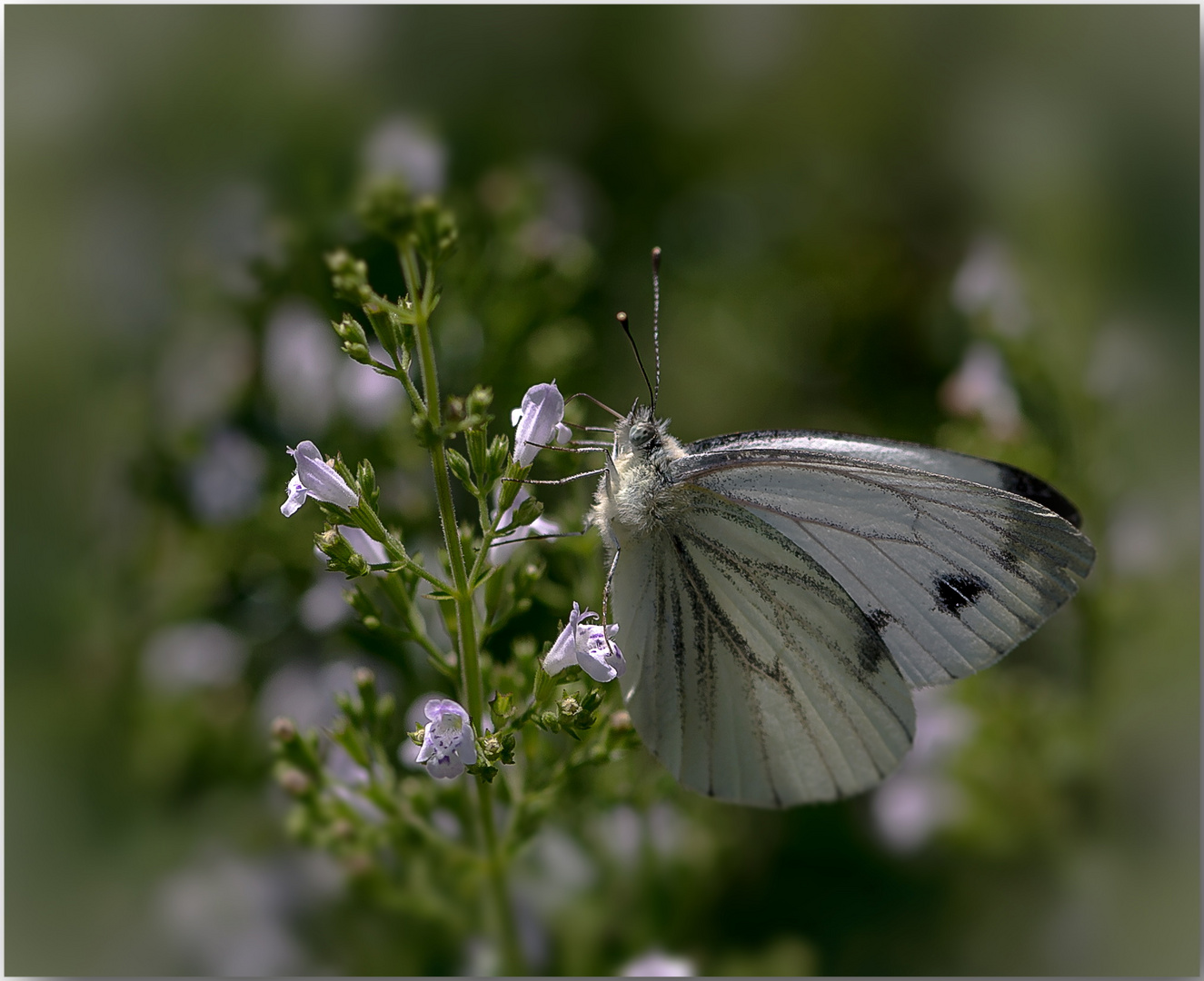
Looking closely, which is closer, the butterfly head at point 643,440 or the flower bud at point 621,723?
the flower bud at point 621,723

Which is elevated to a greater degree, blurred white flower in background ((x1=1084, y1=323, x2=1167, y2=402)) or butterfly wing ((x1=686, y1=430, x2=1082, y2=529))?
blurred white flower in background ((x1=1084, y1=323, x2=1167, y2=402))

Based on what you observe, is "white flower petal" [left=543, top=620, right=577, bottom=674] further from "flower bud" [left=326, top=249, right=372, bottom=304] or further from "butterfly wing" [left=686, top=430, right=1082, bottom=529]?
"flower bud" [left=326, top=249, right=372, bottom=304]

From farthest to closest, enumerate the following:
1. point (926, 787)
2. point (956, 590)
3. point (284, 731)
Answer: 1. point (926, 787)
2. point (956, 590)
3. point (284, 731)

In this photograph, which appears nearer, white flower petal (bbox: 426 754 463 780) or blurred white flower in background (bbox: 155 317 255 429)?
white flower petal (bbox: 426 754 463 780)

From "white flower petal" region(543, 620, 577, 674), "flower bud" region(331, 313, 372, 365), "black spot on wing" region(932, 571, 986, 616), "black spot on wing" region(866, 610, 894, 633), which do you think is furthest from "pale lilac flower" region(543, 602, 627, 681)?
"black spot on wing" region(932, 571, 986, 616)

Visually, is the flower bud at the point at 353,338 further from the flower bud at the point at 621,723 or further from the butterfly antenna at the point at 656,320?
the flower bud at the point at 621,723

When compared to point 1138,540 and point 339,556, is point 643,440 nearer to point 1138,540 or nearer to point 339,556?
point 339,556

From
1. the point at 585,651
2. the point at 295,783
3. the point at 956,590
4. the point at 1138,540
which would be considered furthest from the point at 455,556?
the point at 1138,540

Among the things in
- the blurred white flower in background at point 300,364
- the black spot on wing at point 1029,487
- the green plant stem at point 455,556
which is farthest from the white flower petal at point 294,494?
the black spot on wing at point 1029,487
